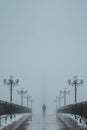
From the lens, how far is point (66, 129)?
60.4 feet

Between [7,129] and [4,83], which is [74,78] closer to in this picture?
[4,83]

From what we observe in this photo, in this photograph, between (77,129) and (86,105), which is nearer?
(77,129)

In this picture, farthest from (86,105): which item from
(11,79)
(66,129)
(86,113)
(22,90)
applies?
(22,90)

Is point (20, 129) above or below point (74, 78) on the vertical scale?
below

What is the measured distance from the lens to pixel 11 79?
42.6 meters

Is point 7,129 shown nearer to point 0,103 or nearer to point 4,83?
point 0,103

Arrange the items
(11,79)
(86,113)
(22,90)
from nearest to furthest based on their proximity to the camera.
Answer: (86,113)
(11,79)
(22,90)

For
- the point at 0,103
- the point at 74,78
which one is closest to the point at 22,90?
the point at 74,78

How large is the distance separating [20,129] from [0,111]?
217 centimetres

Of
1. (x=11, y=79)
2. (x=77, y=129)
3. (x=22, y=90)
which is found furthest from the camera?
(x=22, y=90)

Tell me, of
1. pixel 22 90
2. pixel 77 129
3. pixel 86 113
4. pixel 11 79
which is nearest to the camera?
pixel 77 129

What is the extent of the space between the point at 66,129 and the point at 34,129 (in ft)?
5.16

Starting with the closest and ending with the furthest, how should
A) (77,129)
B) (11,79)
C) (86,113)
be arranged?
(77,129) → (86,113) → (11,79)

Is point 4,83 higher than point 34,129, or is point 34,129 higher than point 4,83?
point 4,83
